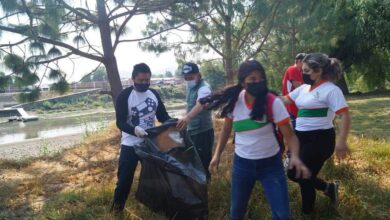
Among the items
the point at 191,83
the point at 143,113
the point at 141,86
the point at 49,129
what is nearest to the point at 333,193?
the point at 191,83

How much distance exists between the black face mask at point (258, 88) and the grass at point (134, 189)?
1438mm

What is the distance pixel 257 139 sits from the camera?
262 centimetres

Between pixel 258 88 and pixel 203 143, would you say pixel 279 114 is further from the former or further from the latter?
pixel 203 143

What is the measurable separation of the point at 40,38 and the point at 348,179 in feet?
17.4

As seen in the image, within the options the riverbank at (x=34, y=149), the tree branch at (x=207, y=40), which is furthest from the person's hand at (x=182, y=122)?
the riverbank at (x=34, y=149)

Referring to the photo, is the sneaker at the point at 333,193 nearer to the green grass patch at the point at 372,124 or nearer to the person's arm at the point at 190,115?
the person's arm at the point at 190,115

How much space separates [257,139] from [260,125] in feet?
0.33

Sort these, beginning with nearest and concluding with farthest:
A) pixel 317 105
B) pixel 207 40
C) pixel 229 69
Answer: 1. pixel 317 105
2. pixel 207 40
3. pixel 229 69

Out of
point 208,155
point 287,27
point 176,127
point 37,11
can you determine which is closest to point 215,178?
point 208,155

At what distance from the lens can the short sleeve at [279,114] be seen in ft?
8.31

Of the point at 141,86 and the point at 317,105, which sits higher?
the point at 141,86

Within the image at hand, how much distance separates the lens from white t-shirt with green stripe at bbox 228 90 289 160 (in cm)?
256

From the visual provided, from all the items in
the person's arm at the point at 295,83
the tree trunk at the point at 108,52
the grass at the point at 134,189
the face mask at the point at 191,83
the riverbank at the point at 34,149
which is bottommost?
the riverbank at the point at 34,149

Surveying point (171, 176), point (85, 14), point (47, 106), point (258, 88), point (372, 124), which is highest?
point (85, 14)
